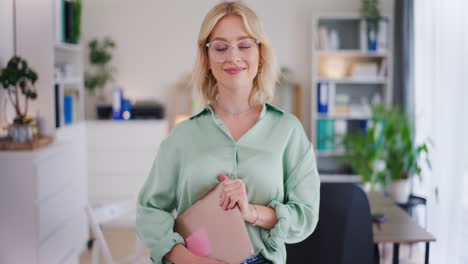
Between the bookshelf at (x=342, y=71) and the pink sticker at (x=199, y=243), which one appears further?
the bookshelf at (x=342, y=71)

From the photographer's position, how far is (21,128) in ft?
11.1

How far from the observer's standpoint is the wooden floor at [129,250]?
4.26m

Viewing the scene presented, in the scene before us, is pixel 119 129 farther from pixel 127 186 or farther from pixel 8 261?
pixel 8 261

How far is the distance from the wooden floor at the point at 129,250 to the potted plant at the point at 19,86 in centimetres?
131

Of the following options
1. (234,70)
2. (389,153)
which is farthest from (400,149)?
(234,70)

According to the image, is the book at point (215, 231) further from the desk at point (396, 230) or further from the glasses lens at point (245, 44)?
the desk at point (396, 230)

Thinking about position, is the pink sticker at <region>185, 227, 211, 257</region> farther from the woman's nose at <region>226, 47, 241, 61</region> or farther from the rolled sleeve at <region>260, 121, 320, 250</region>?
the woman's nose at <region>226, 47, 241, 61</region>

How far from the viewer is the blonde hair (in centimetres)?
146

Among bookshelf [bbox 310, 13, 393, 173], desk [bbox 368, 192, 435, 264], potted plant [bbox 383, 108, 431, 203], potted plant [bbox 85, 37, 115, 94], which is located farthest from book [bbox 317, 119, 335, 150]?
desk [bbox 368, 192, 435, 264]

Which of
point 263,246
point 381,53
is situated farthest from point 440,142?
point 263,246

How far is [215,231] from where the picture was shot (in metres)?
1.44

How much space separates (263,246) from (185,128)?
0.38 meters

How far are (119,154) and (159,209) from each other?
12.4ft

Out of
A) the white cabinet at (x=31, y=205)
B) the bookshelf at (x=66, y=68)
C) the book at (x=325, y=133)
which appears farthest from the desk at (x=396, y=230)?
the bookshelf at (x=66, y=68)
